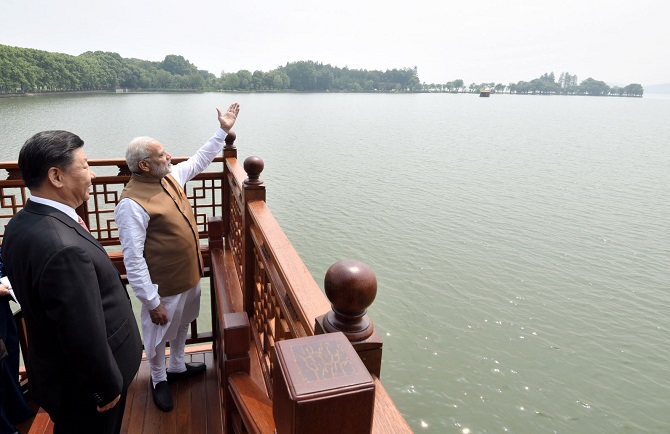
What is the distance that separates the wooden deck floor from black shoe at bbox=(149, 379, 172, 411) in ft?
0.14

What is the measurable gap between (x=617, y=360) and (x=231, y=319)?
248 inches

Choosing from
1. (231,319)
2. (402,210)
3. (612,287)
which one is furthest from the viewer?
(402,210)

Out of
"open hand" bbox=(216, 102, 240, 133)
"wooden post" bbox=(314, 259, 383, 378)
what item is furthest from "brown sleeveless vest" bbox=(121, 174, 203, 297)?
"wooden post" bbox=(314, 259, 383, 378)

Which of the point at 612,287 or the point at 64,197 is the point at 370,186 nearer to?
the point at 612,287

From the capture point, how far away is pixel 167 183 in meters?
2.71

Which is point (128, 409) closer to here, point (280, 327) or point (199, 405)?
point (199, 405)

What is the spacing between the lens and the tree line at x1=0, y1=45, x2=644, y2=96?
50.9 metres

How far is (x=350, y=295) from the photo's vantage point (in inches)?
37.4

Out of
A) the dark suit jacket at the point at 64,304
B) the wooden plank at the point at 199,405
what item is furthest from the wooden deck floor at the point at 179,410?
the dark suit jacket at the point at 64,304

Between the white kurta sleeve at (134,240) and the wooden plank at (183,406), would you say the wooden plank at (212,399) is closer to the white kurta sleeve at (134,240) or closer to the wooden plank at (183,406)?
the wooden plank at (183,406)

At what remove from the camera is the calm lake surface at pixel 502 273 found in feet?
18.2

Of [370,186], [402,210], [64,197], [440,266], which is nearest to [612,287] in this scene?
[440,266]

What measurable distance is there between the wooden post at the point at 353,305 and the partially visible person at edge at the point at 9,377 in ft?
7.63

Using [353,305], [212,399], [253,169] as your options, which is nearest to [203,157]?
[253,169]
